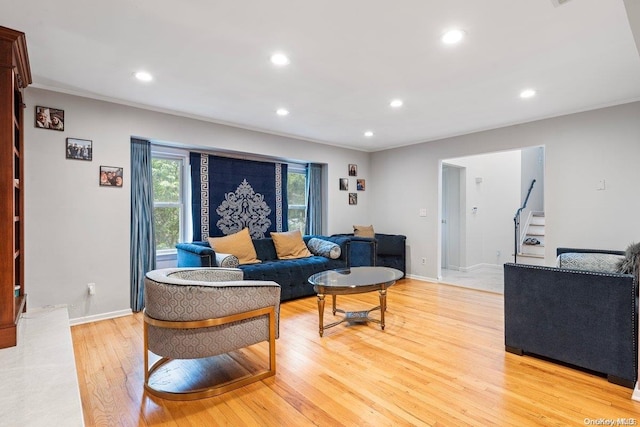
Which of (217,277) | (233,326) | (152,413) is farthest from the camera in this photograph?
(217,277)

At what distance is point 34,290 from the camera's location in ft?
10.4

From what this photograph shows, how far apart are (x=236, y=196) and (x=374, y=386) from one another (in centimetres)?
346

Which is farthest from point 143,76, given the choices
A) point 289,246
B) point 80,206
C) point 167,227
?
point 289,246

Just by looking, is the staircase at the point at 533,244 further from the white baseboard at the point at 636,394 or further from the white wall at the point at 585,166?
the white baseboard at the point at 636,394

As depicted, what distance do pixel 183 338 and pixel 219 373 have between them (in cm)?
52

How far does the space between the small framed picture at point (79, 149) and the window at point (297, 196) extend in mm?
2947

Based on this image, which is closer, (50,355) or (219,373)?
(50,355)

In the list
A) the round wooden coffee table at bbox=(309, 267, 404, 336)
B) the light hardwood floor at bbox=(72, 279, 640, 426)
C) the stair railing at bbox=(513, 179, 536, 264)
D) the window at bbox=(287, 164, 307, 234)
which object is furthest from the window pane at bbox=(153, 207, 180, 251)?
the stair railing at bbox=(513, 179, 536, 264)

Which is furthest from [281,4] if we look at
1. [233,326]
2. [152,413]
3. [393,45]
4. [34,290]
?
[34,290]

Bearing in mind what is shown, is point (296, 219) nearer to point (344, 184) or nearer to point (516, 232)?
point (344, 184)

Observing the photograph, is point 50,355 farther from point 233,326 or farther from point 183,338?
point 233,326

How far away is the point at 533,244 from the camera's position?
6070 mm

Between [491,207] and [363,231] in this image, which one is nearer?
[363,231]

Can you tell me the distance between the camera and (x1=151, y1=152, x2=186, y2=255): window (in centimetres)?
434
